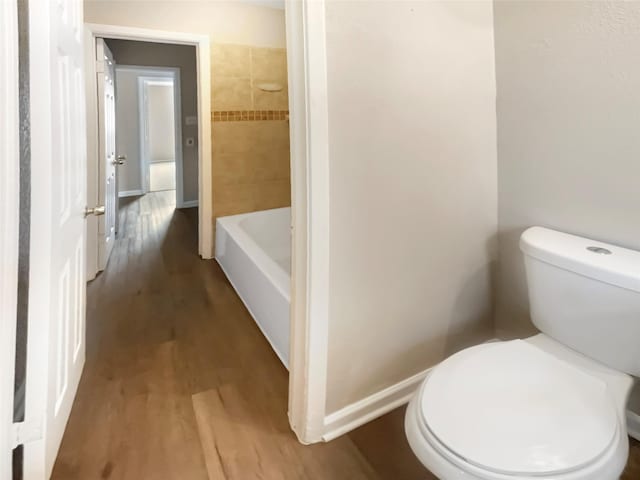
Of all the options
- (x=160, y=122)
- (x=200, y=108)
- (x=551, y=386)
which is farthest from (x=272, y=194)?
(x=160, y=122)

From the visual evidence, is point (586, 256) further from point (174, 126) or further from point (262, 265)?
point (174, 126)

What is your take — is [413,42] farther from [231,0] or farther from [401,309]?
[231,0]

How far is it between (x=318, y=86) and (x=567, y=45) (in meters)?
0.92

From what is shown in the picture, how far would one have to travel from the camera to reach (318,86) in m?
1.18

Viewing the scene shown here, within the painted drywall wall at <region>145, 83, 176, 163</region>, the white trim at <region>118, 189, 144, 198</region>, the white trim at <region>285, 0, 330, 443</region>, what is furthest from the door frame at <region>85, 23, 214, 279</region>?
the painted drywall wall at <region>145, 83, 176, 163</region>

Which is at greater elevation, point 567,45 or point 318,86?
point 567,45

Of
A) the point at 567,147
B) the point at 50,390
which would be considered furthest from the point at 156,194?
the point at 567,147

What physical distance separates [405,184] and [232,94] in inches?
92.1

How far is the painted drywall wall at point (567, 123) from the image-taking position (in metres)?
1.27

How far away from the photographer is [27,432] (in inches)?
43.4

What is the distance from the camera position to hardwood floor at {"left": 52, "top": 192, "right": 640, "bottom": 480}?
1.35 meters

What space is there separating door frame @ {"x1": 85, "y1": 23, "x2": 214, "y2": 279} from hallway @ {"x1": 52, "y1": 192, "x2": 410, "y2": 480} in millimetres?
626

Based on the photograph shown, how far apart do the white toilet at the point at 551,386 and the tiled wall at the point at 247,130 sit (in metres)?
2.55

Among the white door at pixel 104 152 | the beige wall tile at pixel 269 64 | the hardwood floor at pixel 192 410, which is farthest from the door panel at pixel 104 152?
the beige wall tile at pixel 269 64
